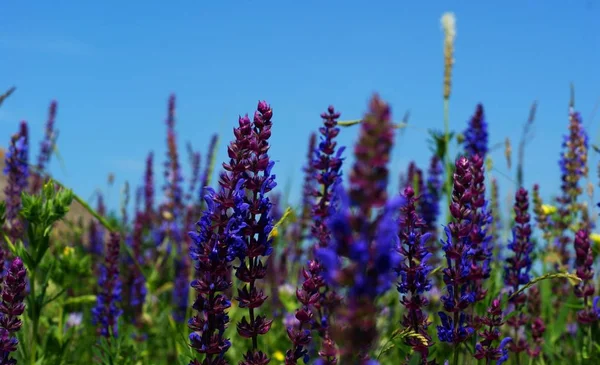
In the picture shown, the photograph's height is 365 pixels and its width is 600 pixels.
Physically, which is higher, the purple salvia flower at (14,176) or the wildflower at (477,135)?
the wildflower at (477,135)

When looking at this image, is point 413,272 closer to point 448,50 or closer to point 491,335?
point 491,335

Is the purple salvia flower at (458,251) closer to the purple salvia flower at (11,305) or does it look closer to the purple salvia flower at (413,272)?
the purple salvia flower at (413,272)

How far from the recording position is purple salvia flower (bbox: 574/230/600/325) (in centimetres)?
402

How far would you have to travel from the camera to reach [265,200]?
256 centimetres

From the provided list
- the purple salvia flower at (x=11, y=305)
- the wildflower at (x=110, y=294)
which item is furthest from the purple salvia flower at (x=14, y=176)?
the purple salvia flower at (x=11, y=305)

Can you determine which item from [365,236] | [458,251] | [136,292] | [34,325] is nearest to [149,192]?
[136,292]

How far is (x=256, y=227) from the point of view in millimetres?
2527

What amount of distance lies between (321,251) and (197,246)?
118cm

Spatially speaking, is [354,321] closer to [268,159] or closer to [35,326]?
[268,159]

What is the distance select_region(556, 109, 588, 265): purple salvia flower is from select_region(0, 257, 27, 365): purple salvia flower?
4.88 m

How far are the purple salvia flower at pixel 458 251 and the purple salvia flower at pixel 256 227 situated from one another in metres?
0.68

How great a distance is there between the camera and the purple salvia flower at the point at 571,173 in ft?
21.7

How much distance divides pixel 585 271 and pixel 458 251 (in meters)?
1.53

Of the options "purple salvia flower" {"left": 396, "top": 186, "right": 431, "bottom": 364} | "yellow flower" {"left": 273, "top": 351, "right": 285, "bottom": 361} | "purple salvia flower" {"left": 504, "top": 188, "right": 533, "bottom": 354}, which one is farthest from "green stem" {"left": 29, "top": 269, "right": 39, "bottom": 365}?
"purple salvia flower" {"left": 504, "top": 188, "right": 533, "bottom": 354}
